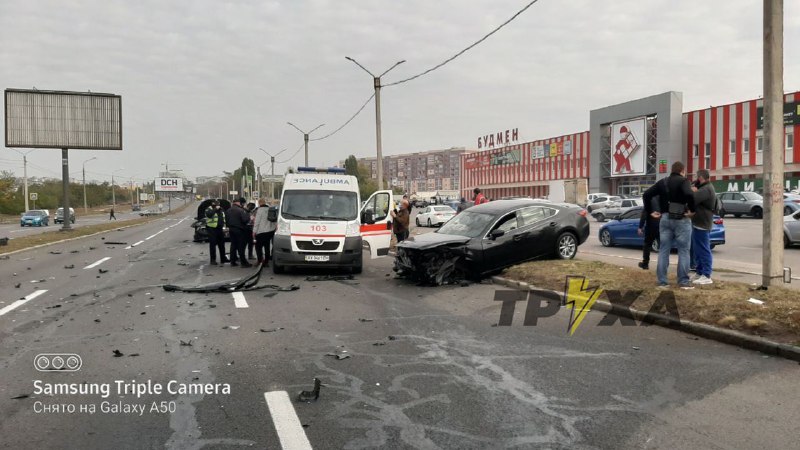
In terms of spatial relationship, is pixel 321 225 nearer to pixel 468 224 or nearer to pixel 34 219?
pixel 468 224

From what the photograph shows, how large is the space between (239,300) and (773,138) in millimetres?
8291

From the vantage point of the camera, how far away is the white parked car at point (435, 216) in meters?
36.0

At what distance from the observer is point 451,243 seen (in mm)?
11133

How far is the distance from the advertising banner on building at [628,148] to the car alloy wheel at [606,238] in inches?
1568

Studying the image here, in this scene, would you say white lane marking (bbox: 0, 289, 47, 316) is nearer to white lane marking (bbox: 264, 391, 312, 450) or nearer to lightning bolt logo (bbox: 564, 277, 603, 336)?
white lane marking (bbox: 264, 391, 312, 450)

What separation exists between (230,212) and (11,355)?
848 cm

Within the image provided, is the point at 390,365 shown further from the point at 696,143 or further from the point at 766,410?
the point at 696,143

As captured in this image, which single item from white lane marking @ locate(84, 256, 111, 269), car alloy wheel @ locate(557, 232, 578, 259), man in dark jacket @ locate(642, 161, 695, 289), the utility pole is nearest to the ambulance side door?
car alloy wheel @ locate(557, 232, 578, 259)

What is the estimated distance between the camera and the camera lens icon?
5500 millimetres

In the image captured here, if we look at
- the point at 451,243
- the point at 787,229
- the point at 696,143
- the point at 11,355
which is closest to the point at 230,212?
the point at 451,243

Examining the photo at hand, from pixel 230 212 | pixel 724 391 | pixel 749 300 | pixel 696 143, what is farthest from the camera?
pixel 696 143

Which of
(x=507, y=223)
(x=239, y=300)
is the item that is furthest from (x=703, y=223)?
(x=239, y=300)

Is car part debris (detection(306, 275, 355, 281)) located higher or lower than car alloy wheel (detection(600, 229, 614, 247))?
lower

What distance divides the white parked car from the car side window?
2347 centimetres
